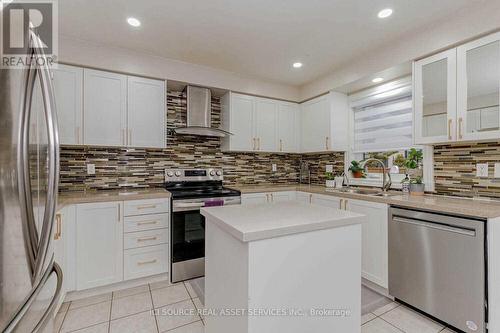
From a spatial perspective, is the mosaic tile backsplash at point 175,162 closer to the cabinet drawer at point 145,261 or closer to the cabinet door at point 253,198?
the cabinet door at point 253,198

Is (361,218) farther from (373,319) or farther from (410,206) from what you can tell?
(373,319)

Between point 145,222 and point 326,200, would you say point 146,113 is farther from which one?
point 326,200

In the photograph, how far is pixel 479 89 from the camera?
185cm

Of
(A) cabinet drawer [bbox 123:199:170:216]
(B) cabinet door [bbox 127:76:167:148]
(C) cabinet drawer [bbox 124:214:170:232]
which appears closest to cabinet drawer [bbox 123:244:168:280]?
(C) cabinet drawer [bbox 124:214:170:232]

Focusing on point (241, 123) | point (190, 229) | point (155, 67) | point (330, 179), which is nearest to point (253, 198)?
point (190, 229)

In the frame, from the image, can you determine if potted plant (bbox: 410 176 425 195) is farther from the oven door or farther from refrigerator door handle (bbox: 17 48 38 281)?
refrigerator door handle (bbox: 17 48 38 281)

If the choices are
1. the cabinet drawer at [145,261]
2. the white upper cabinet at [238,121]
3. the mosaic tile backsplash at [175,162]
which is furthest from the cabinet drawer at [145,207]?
the white upper cabinet at [238,121]

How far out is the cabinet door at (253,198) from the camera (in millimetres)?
2918

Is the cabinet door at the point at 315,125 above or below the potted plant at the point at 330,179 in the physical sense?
above

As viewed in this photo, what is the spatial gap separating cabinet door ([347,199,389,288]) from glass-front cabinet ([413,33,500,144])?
0.78m

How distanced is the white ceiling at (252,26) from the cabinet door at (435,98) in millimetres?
361

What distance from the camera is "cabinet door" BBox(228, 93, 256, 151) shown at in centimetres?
323

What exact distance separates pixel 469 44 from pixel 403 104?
88 cm

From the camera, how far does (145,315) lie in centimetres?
190
